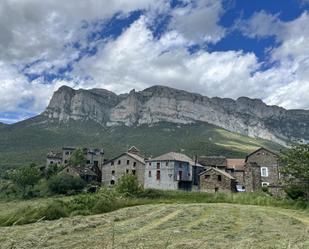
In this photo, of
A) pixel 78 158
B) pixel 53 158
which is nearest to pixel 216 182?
pixel 78 158

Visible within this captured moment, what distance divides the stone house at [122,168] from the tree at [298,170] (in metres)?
37.7

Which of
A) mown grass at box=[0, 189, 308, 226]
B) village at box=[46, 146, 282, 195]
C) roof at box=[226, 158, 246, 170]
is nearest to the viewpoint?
mown grass at box=[0, 189, 308, 226]

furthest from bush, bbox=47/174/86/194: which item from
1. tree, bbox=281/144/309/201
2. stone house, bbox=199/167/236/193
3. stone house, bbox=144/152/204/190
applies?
tree, bbox=281/144/309/201

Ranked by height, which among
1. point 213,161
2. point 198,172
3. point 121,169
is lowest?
point 198,172

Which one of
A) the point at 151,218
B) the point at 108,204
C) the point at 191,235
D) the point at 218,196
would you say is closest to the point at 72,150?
the point at 218,196

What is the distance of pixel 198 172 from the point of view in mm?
76250

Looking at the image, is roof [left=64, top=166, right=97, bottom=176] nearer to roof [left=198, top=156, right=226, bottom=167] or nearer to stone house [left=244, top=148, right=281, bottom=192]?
roof [left=198, top=156, right=226, bottom=167]

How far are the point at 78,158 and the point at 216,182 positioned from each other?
3935 cm

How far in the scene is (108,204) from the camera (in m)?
36.2

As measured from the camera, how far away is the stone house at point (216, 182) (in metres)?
65.7

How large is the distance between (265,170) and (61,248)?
58.9m

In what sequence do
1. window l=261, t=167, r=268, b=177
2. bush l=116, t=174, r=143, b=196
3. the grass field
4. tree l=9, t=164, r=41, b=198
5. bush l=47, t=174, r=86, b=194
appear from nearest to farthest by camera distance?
1. the grass field
2. bush l=116, t=174, r=143, b=196
3. bush l=47, t=174, r=86, b=194
4. window l=261, t=167, r=268, b=177
5. tree l=9, t=164, r=41, b=198

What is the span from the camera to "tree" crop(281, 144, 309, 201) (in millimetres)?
44016

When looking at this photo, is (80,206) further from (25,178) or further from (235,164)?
(235,164)
